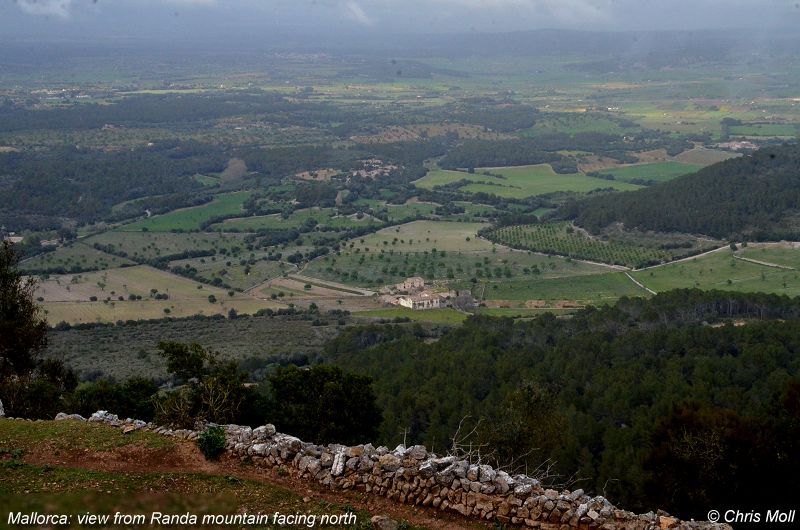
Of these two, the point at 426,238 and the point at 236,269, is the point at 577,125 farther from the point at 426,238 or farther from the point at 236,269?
the point at 236,269

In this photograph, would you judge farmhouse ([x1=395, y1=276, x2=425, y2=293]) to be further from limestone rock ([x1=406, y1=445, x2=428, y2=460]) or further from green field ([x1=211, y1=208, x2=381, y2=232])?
limestone rock ([x1=406, y1=445, x2=428, y2=460])

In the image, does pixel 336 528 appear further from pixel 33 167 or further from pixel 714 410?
pixel 33 167

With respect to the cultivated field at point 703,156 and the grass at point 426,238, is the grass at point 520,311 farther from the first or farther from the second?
the cultivated field at point 703,156

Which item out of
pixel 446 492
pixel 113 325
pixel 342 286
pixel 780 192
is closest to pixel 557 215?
pixel 780 192

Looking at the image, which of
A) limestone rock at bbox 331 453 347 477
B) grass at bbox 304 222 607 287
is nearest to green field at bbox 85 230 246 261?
grass at bbox 304 222 607 287

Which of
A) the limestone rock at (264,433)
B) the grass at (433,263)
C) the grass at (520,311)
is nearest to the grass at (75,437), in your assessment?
the limestone rock at (264,433)

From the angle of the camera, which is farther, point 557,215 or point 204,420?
point 557,215
